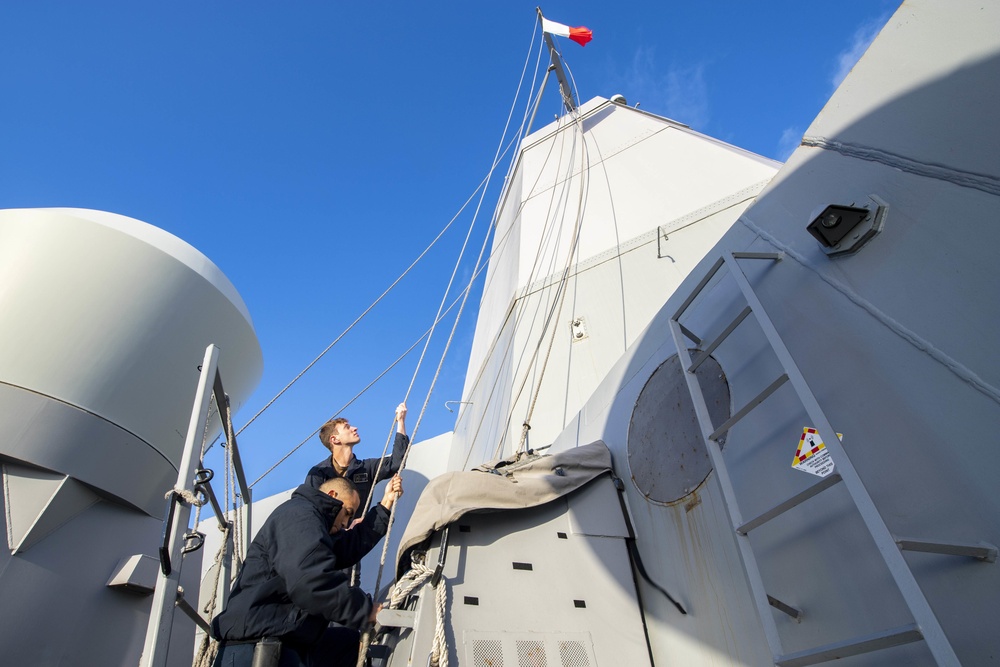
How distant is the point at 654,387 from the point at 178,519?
2.32 meters

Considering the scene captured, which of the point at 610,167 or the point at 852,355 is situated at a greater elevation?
the point at 610,167

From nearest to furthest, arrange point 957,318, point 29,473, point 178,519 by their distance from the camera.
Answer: point 957,318 < point 178,519 < point 29,473

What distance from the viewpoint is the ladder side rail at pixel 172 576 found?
217cm

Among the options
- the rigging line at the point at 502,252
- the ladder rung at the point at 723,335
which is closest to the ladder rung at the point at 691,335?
the ladder rung at the point at 723,335

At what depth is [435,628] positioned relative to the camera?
7.41 ft

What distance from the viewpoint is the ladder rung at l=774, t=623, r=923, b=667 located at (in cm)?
129

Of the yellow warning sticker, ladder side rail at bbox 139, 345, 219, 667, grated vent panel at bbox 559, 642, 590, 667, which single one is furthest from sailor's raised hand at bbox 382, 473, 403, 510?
the yellow warning sticker

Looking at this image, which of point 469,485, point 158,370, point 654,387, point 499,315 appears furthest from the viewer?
point 499,315

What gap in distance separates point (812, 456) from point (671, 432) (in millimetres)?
929

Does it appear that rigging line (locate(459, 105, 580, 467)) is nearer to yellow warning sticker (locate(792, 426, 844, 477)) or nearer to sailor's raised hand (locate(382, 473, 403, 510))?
sailor's raised hand (locate(382, 473, 403, 510))

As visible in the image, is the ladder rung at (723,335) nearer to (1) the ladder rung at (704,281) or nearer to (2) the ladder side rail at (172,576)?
(1) the ladder rung at (704,281)

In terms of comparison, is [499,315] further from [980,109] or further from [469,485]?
[980,109]

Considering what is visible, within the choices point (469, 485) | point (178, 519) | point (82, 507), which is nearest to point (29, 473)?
point (82, 507)

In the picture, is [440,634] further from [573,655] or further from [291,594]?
[291,594]
